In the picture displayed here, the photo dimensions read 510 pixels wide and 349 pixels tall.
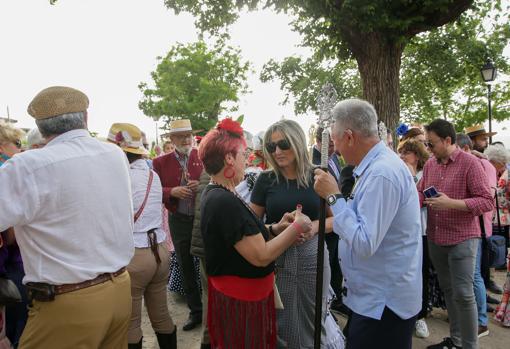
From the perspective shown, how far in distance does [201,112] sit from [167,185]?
3609cm

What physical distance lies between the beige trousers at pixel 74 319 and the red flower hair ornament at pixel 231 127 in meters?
1.13

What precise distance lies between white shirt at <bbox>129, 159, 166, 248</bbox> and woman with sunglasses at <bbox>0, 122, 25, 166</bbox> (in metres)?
0.90

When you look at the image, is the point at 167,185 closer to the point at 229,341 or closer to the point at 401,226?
the point at 229,341

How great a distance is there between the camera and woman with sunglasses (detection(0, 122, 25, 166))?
2891mm

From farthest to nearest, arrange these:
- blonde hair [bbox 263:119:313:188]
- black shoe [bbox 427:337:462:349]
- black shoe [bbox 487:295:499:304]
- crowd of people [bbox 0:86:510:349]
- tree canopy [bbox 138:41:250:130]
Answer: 1. tree canopy [bbox 138:41:250:130]
2. black shoe [bbox 487:295:499:304]
3. black shoe [bbox 427:337:462:349]
4. blonde hair [bbox 263:119:313:188]
5. crowd of people [bbox 0:86:510:349]

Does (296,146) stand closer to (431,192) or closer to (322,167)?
(322,167)

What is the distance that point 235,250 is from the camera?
2254 mm

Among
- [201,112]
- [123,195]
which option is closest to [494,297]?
[123,195]

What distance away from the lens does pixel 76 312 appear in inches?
75.6

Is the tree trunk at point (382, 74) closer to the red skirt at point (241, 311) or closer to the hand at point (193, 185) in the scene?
the hand at point (193, 185)

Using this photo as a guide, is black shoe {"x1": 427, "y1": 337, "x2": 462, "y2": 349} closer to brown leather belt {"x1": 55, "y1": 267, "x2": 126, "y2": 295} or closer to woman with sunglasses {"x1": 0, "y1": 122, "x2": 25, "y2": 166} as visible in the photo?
brown leather belt {"x1": 55, "y1": 267, "x2": 126, "y2": 295}

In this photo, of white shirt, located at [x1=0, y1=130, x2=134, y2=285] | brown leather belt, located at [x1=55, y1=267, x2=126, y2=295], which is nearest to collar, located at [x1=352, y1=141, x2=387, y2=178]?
white shirt, located at [x1=0, y1=130, x2=134, y2=285]

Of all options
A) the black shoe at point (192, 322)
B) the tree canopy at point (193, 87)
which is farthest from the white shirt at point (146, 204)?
the tree canopy at point (193, 87)

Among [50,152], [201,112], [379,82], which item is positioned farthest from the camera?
[201,112]
